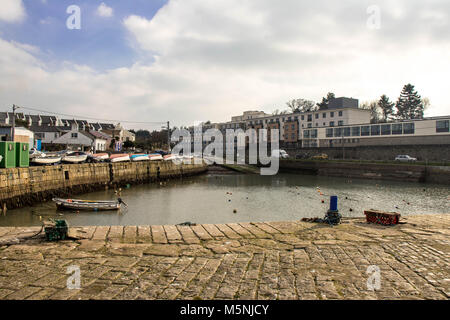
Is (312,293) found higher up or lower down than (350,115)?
lower down

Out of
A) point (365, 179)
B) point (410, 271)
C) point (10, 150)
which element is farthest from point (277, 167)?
point (410, 271)

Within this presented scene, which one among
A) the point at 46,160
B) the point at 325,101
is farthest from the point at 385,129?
the point at 46,160

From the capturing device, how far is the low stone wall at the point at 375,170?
3869 centimetres

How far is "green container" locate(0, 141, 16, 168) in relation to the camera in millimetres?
21406

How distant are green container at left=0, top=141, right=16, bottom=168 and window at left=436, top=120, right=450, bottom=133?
6159cm

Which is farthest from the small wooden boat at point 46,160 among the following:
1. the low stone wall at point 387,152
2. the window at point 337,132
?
the window at point 337,132

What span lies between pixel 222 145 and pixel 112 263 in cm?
9499

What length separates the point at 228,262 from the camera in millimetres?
5398

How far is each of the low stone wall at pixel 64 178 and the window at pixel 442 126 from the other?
48488 millimetres

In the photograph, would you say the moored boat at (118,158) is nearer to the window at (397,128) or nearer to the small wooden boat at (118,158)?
the small wooden boat at (118,158)

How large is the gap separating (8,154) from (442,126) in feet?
204

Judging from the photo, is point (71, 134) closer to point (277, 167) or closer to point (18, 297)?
point (277, 167)

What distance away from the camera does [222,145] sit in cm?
10000
